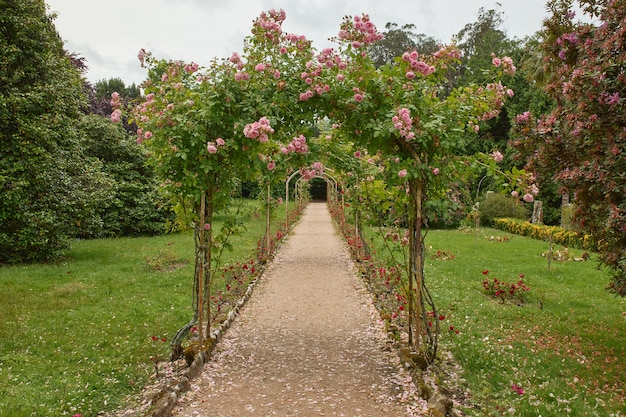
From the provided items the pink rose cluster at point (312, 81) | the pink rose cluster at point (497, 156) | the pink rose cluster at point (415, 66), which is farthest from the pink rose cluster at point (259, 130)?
the pink rose cluster at point (497, 156)

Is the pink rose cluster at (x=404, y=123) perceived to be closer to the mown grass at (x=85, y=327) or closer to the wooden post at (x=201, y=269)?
the wooden post at (x=201, y=269)

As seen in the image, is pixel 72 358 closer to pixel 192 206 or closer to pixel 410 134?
pixel 192 206

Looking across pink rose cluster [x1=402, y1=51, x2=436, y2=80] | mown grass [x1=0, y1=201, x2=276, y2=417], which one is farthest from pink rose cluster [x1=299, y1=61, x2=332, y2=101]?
mown grass [x1=0, y1=201, x2=276, y2=417]

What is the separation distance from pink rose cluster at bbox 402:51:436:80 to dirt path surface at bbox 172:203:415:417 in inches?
103

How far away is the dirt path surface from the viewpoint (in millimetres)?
3701

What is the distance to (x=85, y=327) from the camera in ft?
17.8

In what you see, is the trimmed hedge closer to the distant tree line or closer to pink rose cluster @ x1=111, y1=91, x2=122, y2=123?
pink rose cluster @ x1=111, y1=91, x2=122, y2=123

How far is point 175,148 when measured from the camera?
165 inches

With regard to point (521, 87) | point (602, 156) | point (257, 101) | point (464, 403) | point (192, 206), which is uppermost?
point (521, 87)

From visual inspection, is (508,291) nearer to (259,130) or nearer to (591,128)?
(591,128)

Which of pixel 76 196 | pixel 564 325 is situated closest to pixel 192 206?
pixel 564 325

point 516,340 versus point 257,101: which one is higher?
point 257,101

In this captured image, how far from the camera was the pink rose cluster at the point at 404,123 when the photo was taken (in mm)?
3828

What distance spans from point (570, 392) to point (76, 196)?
30.1 feet
